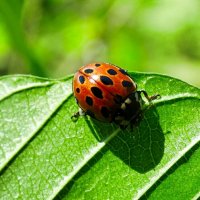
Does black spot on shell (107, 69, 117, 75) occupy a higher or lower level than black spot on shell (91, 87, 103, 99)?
higher

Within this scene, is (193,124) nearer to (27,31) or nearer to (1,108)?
(1,108)

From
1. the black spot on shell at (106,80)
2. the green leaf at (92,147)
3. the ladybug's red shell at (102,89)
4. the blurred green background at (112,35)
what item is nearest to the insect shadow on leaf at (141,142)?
the green leaf at (92,147)

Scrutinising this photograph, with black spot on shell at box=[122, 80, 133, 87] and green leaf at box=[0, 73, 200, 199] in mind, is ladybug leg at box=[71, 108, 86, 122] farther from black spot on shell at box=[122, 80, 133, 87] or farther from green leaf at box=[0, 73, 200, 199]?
black spot on shell at box=[122, 80, 133, 87]

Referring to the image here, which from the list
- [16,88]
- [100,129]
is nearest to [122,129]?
[100,129]

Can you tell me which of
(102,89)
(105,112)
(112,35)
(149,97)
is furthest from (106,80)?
(112,35)

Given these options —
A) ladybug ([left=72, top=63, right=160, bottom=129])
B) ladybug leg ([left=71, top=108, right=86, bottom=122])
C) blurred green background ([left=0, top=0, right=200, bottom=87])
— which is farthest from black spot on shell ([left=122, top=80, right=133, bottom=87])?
blurred green background ([left=0, top=0, right=200, bottom=87])

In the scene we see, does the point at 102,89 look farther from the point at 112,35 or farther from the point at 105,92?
the point at 112,35

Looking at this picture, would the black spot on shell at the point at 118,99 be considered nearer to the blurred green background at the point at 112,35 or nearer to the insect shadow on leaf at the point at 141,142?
the insect shadow on leaf at the point at 141,142

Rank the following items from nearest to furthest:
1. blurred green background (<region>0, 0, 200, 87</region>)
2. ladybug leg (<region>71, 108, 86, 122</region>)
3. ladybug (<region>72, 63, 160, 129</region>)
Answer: ladybug leg (<region>71, 108, 86, 122</region>) < ladybug (<region>72, 63, 160, 129</region>) < blurred green background (<region>0, 0, 200, 87</region>)
